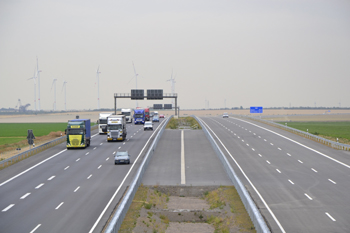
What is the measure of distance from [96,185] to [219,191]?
9.75 meters

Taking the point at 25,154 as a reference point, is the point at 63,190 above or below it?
below

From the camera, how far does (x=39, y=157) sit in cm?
5206

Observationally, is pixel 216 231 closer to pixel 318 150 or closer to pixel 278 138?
pixel 318 150

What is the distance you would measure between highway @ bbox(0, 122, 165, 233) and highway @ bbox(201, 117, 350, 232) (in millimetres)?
10150

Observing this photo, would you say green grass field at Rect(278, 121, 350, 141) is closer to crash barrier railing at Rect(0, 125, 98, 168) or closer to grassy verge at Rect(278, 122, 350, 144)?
grassy verge at Rect(278, 122, 350, 144)

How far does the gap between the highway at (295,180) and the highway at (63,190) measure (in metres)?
10.1

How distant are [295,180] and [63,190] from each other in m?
18.9

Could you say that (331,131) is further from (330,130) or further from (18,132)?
(18,132)

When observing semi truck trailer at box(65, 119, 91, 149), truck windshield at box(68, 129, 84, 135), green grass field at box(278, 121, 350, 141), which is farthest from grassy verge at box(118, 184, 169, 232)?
green grass field at box(278, 121, 350, 141)

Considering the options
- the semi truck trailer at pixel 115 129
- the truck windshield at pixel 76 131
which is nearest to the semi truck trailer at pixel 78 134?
the truck windshield at pixel 76 131

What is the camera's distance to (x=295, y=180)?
36.6 meters

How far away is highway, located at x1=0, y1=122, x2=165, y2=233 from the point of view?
23406mm

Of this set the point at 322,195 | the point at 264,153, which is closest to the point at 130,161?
the point at 264,153

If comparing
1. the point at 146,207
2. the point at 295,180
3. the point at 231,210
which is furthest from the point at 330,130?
the point at 146,207
